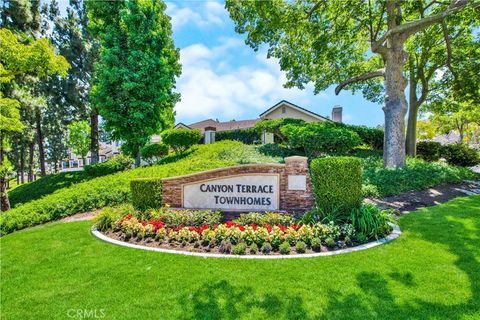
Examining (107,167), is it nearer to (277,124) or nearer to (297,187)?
(277,124)

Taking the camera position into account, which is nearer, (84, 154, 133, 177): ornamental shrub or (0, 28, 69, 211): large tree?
(0, 28, 69, 211): large tree

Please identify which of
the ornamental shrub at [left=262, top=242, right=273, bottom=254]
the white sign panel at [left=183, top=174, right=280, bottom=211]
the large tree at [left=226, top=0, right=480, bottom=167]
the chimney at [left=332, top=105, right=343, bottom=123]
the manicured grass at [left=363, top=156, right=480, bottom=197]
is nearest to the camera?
the ornamental shrub at [left=262, top=242, right=273, bottom=254]

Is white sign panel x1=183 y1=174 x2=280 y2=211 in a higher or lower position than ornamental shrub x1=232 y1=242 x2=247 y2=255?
higher

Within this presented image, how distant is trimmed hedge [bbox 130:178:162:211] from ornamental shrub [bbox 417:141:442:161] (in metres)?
18.6

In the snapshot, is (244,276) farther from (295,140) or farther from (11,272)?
(295,140)

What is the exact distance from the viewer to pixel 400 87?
39.2ft

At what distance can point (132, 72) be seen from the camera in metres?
16.0

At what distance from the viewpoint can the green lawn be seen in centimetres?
336

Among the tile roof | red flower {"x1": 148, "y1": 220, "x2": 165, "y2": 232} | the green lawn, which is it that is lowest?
the green lawn

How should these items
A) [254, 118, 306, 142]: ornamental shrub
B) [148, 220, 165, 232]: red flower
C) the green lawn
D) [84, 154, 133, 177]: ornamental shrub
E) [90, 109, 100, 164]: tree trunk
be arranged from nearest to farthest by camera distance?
the green lawn → [148, 220, 165, 232]: red flower → [254, 118, 306, 142]: ornamental shrub → [84, 154, 133, 177]: ornamental shrub → [90, 109, 100, 164]: tree trunk

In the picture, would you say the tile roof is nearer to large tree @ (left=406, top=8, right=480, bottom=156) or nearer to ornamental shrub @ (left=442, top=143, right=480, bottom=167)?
large tree @ (left=406, top=8, right=480, bottom=156)

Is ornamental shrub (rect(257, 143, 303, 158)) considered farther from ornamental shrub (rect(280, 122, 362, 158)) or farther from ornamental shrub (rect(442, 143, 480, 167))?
ornamental shrub (rect(442, 143, 480, 167))

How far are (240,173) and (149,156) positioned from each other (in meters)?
16.9

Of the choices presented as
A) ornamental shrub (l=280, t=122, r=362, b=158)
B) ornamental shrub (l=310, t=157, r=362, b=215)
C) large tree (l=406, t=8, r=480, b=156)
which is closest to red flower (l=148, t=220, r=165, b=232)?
ornamental shrub (l=310, t=157, r=362, b=215)
